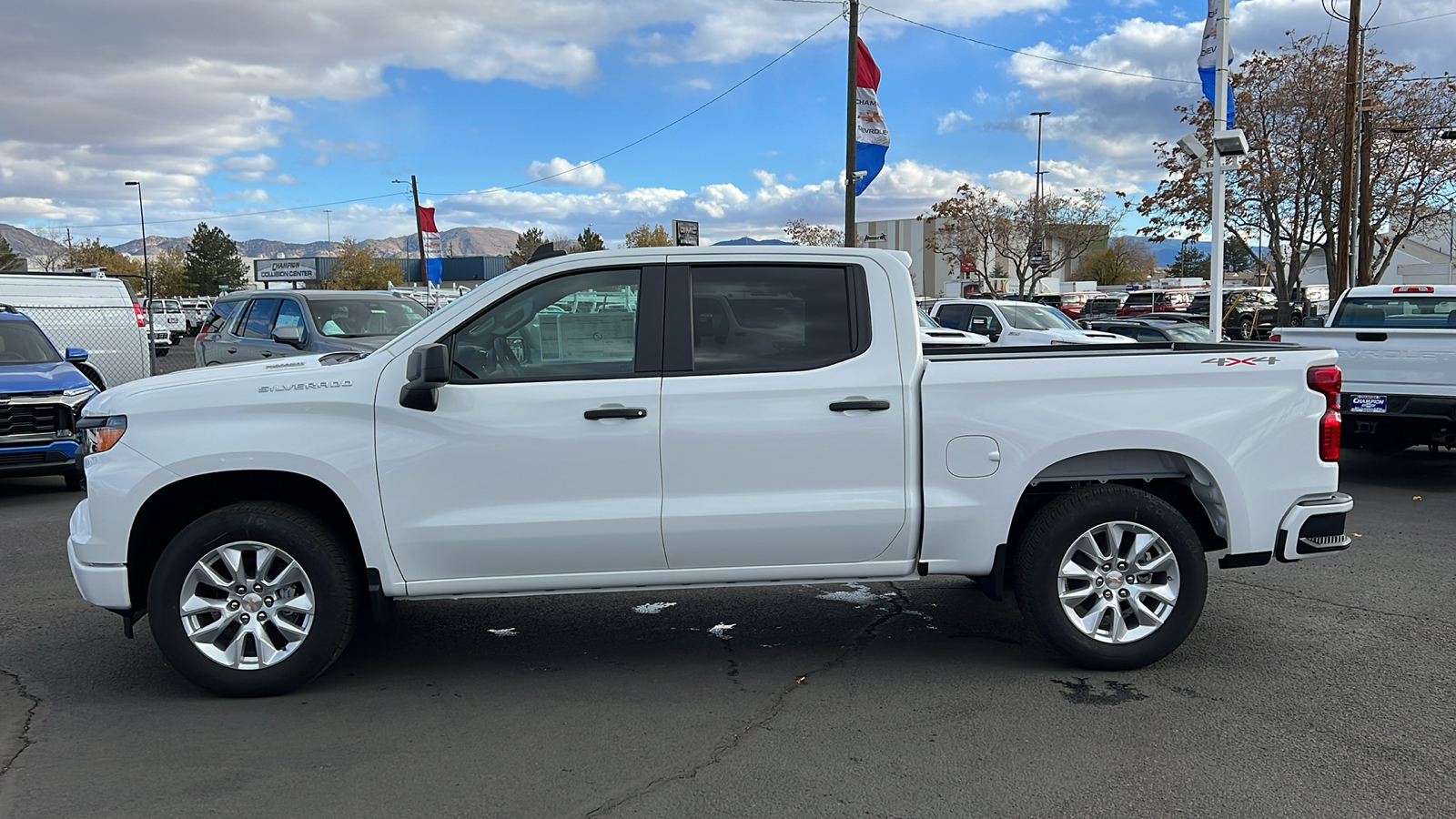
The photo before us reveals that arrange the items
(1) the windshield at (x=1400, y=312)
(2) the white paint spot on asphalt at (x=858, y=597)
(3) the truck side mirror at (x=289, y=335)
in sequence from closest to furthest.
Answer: (2) the white paint spot on asphalt at (x=858, y=597)
(1) the windshield at (x=1400, y=312)
(3) the truck side mirror at (x=289, y=335)

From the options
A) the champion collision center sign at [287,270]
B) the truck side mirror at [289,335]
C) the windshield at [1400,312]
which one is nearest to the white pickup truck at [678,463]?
the windshield at [1400,312]

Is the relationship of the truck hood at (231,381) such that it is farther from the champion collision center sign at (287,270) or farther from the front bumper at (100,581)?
the champion collision center sign at (287,270)

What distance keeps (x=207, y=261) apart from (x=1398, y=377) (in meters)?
94.6

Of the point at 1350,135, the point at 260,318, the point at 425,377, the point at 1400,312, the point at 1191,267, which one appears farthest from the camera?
the point at 1191,267

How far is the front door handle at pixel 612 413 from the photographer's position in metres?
4.47

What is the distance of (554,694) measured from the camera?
464cm

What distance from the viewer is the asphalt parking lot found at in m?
3.65

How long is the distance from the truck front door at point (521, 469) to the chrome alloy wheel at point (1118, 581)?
186 cm

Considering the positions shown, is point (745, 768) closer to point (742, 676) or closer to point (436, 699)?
point (742, 676)

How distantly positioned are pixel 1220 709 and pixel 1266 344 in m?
1.76

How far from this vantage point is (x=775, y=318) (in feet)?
15.5

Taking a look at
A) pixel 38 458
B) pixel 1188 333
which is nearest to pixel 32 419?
pixel 38 458

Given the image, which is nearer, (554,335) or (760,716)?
(760,716)

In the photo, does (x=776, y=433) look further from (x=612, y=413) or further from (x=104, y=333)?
(x=104, y=333)
